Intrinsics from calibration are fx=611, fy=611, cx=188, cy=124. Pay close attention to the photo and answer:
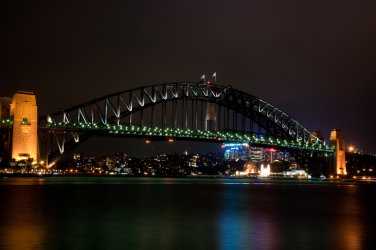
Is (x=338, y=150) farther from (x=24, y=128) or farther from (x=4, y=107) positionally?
(x=4, y=107)

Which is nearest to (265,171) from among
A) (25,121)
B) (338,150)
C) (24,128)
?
(338,150)

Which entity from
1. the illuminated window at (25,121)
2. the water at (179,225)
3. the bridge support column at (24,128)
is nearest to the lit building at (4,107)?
the bridge support column at (24,128)

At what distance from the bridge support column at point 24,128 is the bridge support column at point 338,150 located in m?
66.5

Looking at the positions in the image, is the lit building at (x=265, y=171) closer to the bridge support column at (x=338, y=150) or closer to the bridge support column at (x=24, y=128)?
the bridge support column at (x=338, y=150)

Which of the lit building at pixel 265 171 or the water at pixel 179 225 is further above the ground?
the lit building at pixel 265 171

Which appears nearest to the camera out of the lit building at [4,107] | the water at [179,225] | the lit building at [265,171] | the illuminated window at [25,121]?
the water at [179,225]

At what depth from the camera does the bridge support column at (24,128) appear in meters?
79.0

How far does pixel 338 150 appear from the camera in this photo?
12606 centimetres

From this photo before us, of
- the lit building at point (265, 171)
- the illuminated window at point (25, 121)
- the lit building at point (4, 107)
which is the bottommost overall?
the lit building at point (265, 171)

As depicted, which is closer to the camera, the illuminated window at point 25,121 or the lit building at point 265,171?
the illuminated window at point 25,121

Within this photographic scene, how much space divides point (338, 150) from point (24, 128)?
6997 cm

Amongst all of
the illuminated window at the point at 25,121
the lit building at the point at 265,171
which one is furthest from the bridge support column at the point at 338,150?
the illuminated window at the point at 25,121

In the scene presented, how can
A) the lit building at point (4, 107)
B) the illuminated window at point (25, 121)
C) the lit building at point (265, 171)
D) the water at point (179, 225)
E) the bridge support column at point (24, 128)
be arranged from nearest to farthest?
the water at point (179, 225)
the bridge support column at point (24, 128)
the illuminated window at point (25, 121)
the lit building at point (4, 107)
the lit building at point (265, 171)

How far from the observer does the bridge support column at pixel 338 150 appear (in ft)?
411
